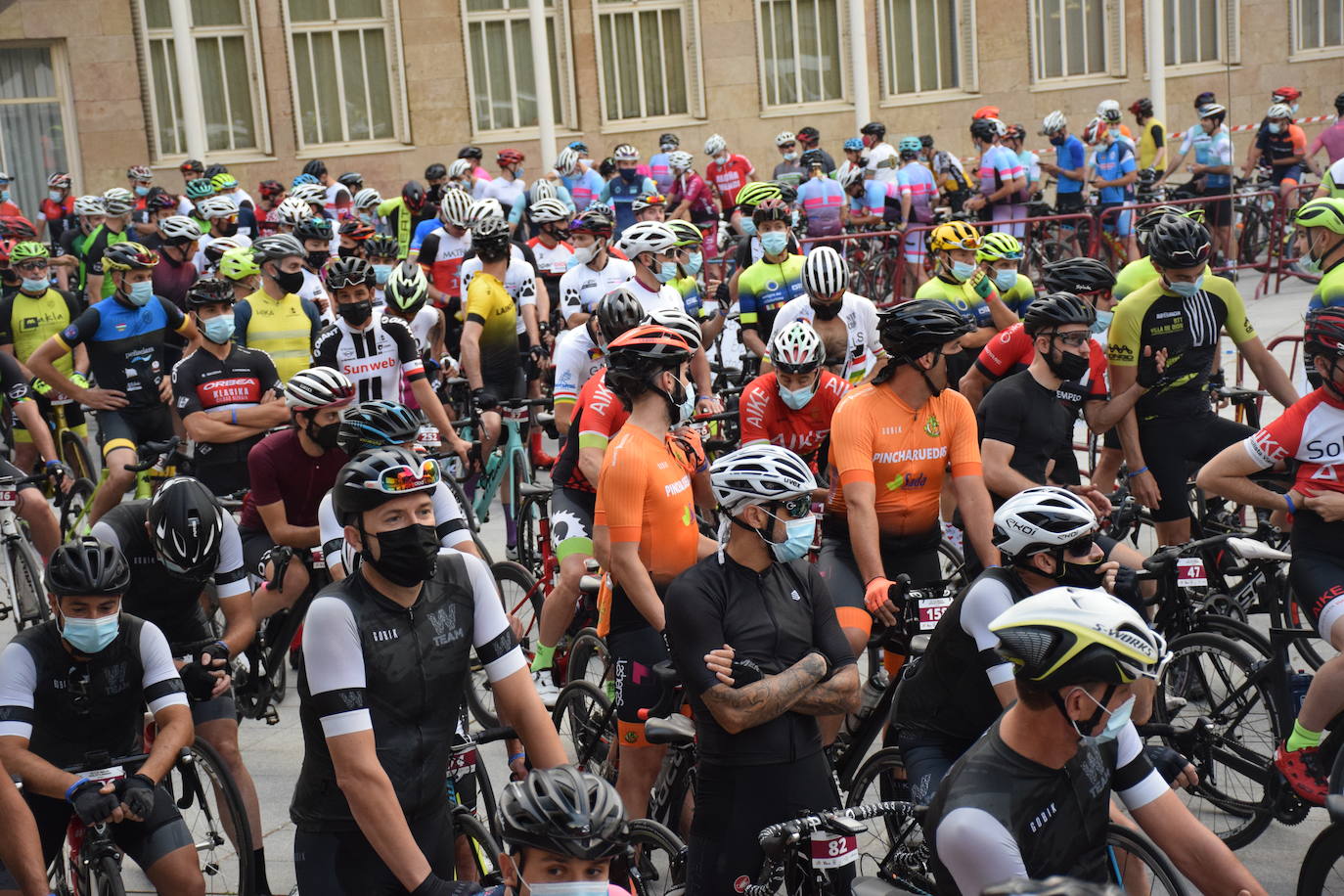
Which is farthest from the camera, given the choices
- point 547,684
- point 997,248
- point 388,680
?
point 997,248

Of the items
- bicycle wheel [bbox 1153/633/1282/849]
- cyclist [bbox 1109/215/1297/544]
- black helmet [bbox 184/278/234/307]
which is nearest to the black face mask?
bicycle wheel [bbox 1153/633/1282/849]

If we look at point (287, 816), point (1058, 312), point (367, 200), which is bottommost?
point (287, 816)

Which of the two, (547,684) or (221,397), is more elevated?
(221,397)

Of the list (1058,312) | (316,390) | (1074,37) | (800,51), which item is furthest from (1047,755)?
(1074,37)

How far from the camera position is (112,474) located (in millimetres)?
10172

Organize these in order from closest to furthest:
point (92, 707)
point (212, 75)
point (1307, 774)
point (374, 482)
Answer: point (374, 482) → point (92, 707) → point (1307, 774) → point (212, 75)

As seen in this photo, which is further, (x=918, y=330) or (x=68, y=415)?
(x=68, y=415)

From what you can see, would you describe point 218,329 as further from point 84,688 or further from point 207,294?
point 84,688

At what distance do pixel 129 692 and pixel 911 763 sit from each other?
2.79m

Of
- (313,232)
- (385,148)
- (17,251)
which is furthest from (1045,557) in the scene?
(385,148)

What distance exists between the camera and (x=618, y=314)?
8.06 meters

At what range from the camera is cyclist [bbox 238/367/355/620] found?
7.23 m

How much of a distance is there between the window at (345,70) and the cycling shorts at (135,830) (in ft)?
87.1

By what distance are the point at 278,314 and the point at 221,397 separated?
157 cm
